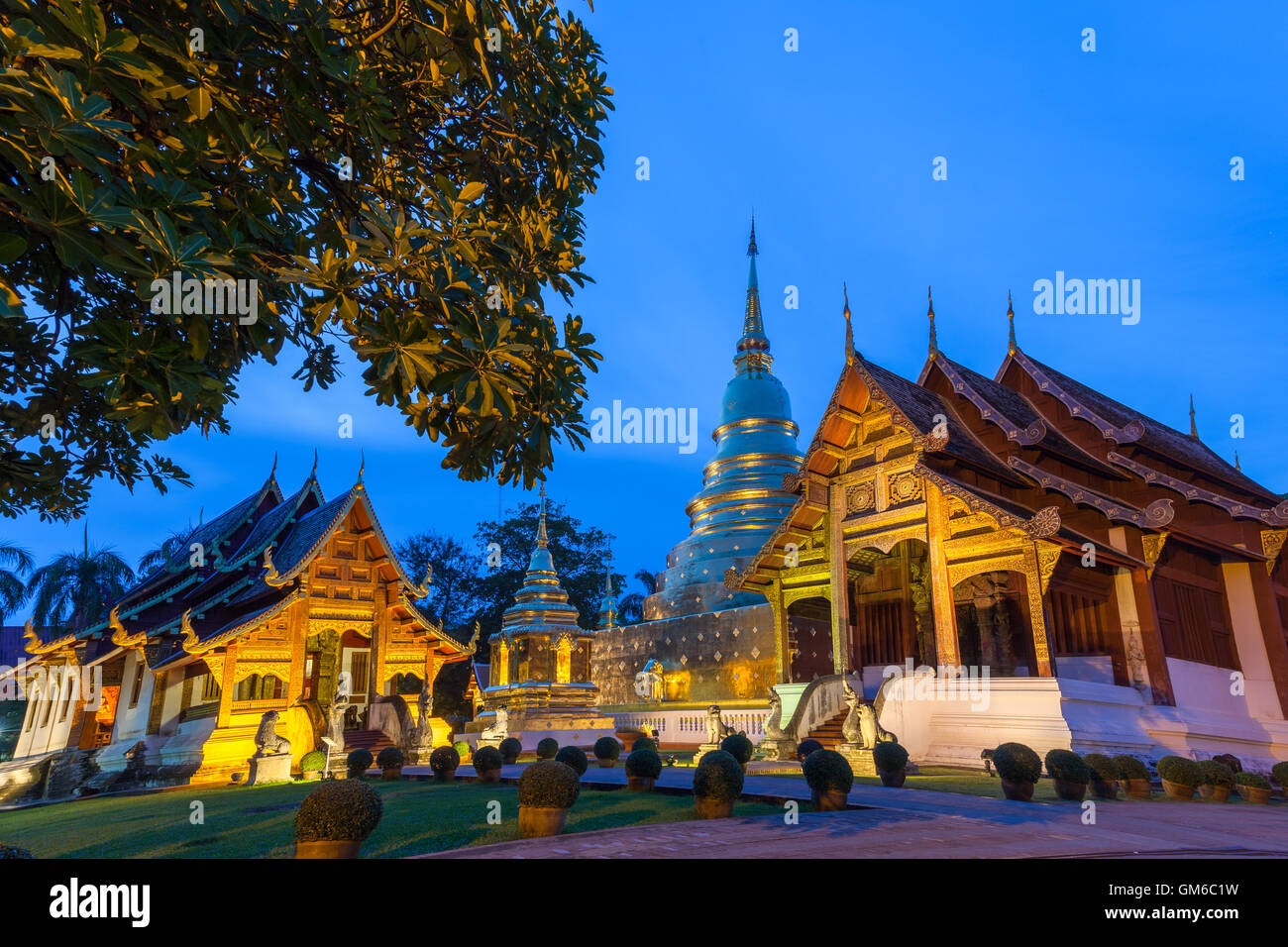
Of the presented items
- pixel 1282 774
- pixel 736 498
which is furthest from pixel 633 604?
pixel 1282 774

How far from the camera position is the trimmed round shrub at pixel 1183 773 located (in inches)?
446

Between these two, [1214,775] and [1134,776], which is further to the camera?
[1214,775]

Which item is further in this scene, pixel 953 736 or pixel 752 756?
pixel 752 756

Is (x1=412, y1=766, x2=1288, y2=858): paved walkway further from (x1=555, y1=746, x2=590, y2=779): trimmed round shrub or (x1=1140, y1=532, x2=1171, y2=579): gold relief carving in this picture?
(x1=1140, y1=532, x2=1171, y2=579): gold relief carving

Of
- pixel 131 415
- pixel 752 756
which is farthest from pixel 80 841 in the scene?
pixel 752 756

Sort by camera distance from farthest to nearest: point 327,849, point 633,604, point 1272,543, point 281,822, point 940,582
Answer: point 633,604, point 1272,543, point 940,582, point 281,822, point 327,849

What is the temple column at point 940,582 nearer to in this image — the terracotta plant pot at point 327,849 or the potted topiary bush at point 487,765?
the potted topiary bush at point 487,765

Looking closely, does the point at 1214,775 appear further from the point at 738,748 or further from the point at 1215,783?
the point at 738,748

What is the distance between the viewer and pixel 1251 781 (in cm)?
1160

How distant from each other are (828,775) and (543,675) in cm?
1721

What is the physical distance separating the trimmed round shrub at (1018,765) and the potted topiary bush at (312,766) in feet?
42.6
